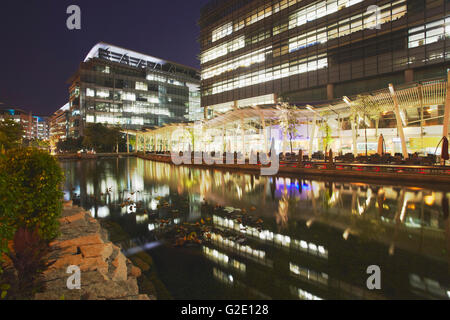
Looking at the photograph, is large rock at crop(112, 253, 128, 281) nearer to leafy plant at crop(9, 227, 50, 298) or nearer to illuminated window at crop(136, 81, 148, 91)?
leafy plant at crop(9, 227, 50, 298)

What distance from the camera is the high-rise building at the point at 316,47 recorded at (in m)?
34.8

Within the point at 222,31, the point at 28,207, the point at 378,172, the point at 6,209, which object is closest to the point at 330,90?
the point at 378,172

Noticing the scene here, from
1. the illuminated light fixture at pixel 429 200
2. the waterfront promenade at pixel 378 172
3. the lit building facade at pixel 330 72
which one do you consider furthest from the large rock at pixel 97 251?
the lit building facade at pixel 330 72

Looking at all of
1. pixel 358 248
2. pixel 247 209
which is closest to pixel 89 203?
pixel 247 209

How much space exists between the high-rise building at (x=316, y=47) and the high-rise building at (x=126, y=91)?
41490 mm

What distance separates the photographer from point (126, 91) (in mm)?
93125

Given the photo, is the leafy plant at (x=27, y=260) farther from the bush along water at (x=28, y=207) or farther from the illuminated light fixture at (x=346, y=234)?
the illuminated light fixture at (x=346, y=234)

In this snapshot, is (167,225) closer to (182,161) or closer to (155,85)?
(182,161)

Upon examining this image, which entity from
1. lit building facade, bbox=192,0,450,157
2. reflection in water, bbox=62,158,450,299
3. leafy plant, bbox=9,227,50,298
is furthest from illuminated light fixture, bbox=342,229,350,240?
lit building facade, bbox=192,0,450,157

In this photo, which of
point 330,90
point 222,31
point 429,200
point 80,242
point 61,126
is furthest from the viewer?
point 61,126

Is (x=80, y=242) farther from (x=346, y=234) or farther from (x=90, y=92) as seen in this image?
(x=90, y=92)

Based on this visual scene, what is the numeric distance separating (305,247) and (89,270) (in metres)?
4.42

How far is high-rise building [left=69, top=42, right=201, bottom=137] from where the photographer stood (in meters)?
86.8
